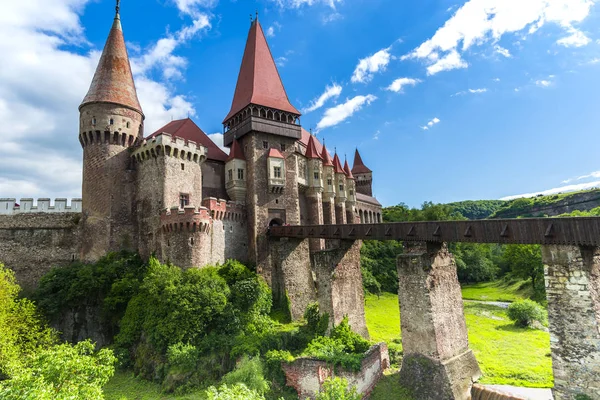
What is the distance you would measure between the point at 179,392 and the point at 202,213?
10.6 metres

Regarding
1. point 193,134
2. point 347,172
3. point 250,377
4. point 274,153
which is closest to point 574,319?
point 250,377

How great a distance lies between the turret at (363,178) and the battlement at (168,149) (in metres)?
38.2

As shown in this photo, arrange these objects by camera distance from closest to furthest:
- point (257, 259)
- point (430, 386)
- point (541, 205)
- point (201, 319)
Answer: point (430, 386), point (201, 319), point (257, 259), point (541, 205)

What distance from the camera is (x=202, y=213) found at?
22.8 meters

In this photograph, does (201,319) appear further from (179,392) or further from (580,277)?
(580,277)

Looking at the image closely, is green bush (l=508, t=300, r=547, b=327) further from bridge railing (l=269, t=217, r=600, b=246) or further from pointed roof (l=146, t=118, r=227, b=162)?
pointed roof (l=146, t=118, r=227, b=162)

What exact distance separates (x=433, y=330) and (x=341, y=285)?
284 inches

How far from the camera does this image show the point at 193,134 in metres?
29.2

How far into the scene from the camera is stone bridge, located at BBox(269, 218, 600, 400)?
10241 millimetres

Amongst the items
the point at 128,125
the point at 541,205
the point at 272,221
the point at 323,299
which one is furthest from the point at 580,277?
the point at 541,205

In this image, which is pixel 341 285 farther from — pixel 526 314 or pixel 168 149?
pixel 168 149

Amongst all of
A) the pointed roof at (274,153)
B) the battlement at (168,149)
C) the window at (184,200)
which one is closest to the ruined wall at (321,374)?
the window at (184,200)

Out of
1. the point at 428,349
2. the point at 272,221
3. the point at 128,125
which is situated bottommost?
the point at 428,349

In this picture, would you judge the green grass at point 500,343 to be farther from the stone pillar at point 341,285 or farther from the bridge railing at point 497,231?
the bridge railing at point 497,231
